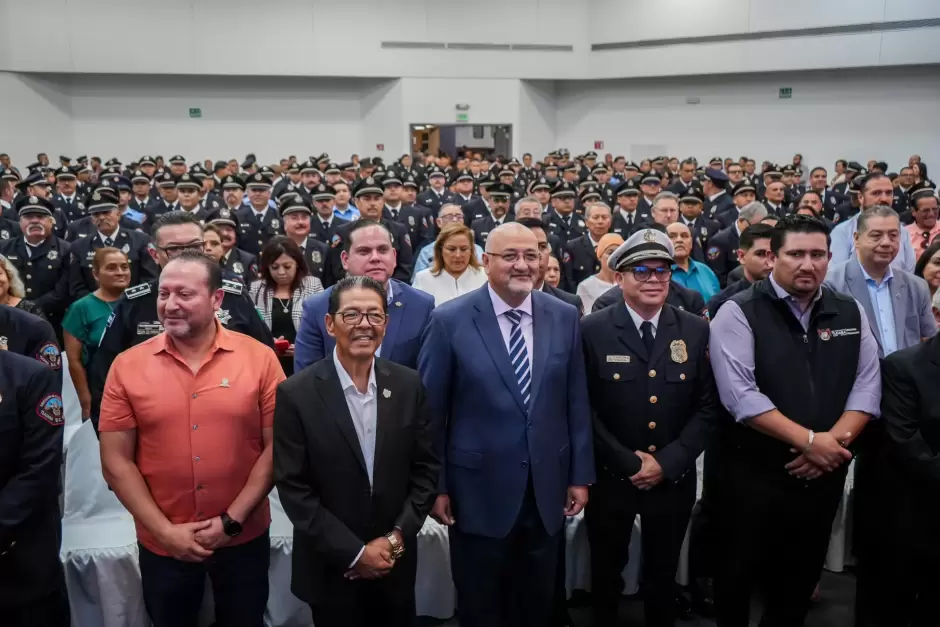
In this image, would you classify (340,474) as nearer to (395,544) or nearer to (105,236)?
(395,544)

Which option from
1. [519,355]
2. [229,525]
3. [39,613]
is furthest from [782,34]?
[39,613]

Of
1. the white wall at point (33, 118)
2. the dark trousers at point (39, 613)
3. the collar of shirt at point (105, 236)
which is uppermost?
the white wall at point (33, 118)

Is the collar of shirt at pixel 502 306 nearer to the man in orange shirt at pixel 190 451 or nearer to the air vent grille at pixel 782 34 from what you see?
the man in orange shirt at pixel 190 451

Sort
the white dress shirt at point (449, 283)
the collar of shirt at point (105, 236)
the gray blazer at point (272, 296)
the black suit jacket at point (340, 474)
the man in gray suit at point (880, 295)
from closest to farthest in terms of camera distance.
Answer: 1. the black suit jacket at point (340, 474)
2. the man in gray suit at point (880, 295)
3. the gray blazer at point (272, 296)
4. the white dress shirt at point (449, 283)
5. the collar of shirt at point (105, 236)

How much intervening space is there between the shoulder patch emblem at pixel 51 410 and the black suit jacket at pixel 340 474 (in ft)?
2.64

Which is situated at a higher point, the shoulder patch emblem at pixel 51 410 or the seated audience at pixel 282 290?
the seated audience at pixel 282 290

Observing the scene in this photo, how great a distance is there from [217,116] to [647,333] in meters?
19.2

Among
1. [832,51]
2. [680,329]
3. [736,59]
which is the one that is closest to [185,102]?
[736,59]

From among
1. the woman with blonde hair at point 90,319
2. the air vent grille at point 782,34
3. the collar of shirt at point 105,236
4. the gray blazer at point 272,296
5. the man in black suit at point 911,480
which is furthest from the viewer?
the air vent grille at point 782,34

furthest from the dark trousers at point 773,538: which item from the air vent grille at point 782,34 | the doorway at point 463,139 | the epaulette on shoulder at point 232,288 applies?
the doorway at point 463,139

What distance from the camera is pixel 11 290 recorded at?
150 inches

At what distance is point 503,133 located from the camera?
2109 centimetres

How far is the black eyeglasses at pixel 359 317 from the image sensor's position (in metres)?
2.33

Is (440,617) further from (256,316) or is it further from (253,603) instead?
(256,316)
